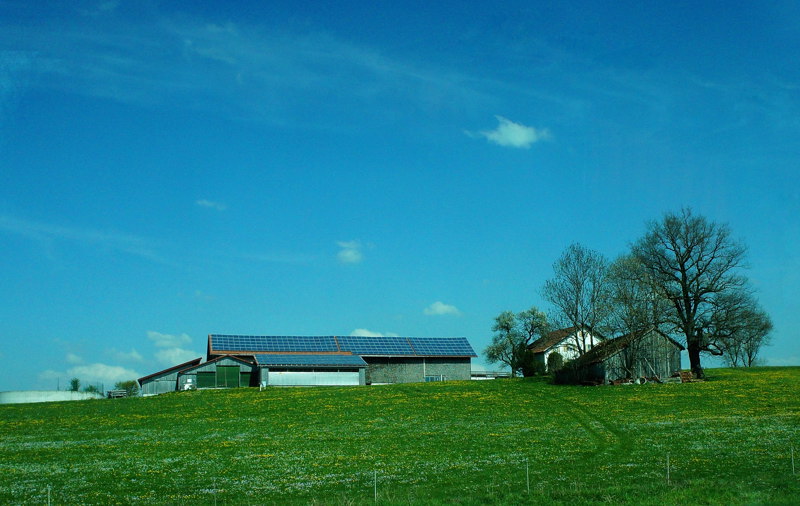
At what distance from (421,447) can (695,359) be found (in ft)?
147

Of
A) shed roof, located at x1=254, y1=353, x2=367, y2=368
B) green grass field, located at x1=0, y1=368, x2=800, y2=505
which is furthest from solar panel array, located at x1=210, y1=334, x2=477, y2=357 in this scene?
green grass field, located at x1=0, y1=368, x2=800, y2=505

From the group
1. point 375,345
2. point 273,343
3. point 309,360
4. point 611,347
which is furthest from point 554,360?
point 273,343

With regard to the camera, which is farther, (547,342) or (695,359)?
(547,342)

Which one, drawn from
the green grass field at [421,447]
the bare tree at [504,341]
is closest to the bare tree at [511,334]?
the bare tree at [504,341]

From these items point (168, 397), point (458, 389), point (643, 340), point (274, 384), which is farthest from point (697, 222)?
point (168, 397)

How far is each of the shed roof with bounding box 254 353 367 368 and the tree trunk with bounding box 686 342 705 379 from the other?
119 ft

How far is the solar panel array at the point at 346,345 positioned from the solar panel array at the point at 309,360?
5.23 meters

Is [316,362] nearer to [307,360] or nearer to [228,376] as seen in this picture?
[307,360]

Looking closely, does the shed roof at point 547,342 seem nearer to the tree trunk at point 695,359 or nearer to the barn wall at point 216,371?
the tree trunk at point 695,359

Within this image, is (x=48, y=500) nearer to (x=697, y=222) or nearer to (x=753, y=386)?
(x=753, y=386)

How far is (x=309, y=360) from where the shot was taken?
278ft

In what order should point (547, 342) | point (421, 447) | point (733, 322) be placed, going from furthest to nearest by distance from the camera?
point (547, 342) < point (733, 322) < point (421, 447)

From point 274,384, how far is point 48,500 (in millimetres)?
55248

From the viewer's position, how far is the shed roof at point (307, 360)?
8247cm
